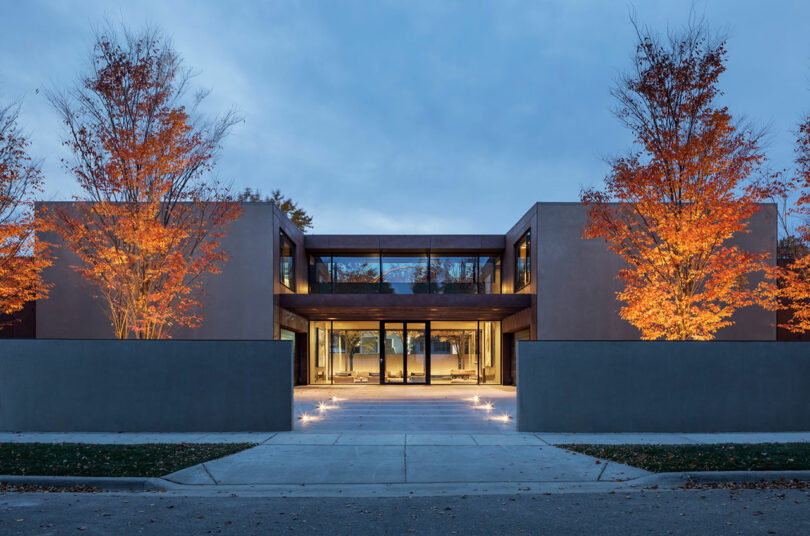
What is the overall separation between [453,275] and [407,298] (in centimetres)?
412

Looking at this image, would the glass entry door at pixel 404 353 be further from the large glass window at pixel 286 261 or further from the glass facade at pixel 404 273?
the large glass window at pixel 286 261

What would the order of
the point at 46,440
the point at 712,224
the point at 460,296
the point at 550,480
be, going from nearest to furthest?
the point at 550,480 < the point at 46,440 < the point at 712,224 < the point at 460,296

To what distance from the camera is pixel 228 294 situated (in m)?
20.5

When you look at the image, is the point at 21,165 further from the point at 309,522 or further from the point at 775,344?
the point at 775,344

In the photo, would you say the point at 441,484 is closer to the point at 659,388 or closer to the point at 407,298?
the point at 659,388

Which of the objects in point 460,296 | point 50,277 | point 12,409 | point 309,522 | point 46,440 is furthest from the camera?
point 460,296

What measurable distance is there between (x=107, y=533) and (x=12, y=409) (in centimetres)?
812

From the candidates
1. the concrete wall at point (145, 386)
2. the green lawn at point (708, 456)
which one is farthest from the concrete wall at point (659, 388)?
the concrete wall at point (145, 386)

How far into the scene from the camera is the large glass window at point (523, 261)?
21348mm

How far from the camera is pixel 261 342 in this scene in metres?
11.9

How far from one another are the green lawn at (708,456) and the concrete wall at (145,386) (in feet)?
20.0

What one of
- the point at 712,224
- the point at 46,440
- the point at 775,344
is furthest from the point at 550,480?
A: the point at 712,224

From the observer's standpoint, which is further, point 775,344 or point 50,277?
point 50,277

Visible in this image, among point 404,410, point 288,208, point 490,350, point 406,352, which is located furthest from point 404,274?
point 288,208
